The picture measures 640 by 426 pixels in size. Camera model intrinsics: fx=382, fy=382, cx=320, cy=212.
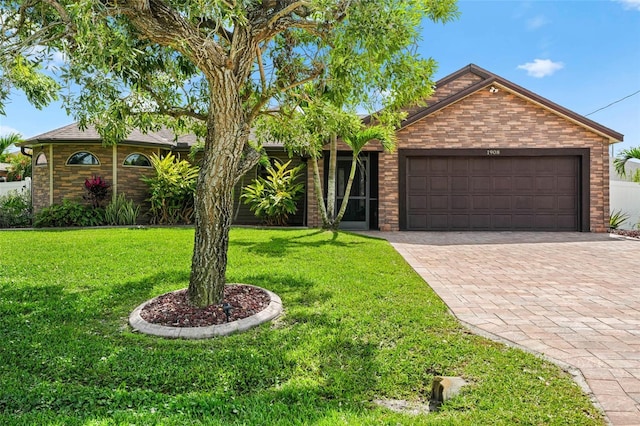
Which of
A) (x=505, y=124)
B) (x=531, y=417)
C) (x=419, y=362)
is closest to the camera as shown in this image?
(x=531, y=417)

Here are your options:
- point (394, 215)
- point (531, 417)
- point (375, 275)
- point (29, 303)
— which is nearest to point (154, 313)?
point (29, 303)

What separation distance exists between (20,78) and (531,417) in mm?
6999

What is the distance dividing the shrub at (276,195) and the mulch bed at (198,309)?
7.43 metres

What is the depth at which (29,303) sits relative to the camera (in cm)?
495

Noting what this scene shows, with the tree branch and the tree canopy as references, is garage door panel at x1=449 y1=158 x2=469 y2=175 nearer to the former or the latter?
the tree canopy

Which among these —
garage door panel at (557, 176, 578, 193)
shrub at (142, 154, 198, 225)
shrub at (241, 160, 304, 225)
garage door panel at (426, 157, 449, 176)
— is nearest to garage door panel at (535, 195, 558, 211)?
garage door panel at (557, 176, 578, 193)

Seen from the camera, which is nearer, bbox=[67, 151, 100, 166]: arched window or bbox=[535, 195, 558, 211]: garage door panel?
bbox=[535, 195, 558, 211]: garage door panel

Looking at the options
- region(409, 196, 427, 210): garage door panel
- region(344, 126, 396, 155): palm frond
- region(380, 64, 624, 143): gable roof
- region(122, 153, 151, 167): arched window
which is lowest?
region(409, 196, 427, 210): garage door panel

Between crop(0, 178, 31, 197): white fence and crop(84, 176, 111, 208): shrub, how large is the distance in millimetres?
3967

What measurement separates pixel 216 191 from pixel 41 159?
13224mm

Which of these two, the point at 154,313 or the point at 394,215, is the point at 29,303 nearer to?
the point at 154,313

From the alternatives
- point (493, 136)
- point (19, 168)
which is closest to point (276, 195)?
point (493, 136)

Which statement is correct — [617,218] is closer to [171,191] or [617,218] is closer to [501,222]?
[501,222]

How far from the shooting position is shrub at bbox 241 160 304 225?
12.6 metres
